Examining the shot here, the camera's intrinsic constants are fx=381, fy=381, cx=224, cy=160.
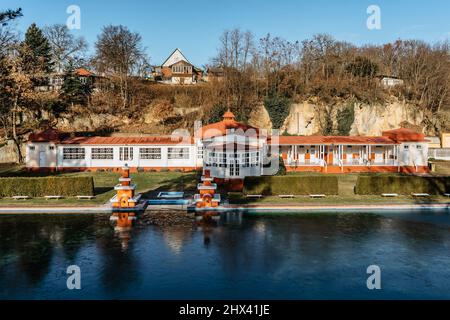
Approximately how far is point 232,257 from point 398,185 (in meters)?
17.2

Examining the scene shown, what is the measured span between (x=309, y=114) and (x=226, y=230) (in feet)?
129

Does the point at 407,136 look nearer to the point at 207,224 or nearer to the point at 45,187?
the point at 207,224

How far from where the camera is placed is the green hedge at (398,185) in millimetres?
27469

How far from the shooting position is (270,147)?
130ft

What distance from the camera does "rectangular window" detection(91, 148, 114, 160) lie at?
129 feet

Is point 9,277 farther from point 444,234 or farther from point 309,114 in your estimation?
point 309,114

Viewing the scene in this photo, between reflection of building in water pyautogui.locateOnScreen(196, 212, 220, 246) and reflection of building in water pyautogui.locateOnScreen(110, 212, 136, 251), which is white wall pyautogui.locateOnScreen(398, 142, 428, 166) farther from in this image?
reflection of building in water pyautogui.locateOnScreen(110, 212, 136, 251)

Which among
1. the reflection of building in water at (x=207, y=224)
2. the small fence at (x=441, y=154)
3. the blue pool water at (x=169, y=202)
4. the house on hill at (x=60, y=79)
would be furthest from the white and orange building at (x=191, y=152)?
the house on hill at (x=60, y=79)

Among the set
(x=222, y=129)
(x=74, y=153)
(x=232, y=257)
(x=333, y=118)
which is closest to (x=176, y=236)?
(x=232, y=257)

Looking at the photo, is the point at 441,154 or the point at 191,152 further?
the point at 441,154

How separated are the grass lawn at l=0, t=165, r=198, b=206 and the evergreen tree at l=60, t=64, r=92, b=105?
17.7 metres

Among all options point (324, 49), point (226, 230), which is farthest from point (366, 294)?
point (324, 49)

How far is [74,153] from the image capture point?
39000 mm

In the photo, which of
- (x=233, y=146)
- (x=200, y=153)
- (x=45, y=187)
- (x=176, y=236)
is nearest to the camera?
(x=176, y=236)
